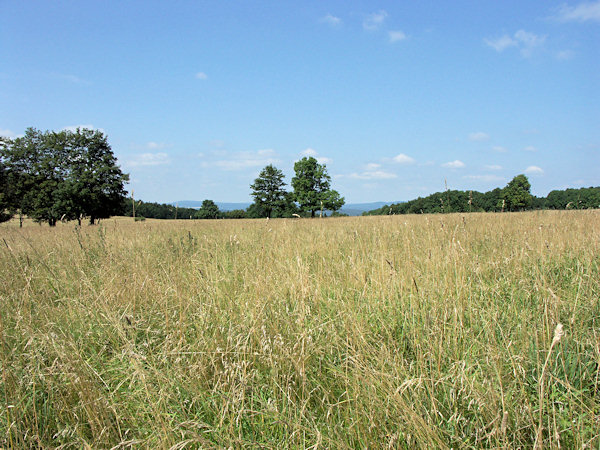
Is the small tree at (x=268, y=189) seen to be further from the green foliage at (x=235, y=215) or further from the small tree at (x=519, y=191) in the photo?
the small tree at (x=519, y=191)

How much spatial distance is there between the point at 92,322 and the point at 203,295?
90 centimetres

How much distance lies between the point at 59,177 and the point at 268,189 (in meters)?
26.6

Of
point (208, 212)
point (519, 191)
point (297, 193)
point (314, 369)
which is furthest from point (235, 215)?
point (314, 369)

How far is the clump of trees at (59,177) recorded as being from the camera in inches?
1196

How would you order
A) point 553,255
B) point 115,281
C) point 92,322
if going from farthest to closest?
point 553,255 → point 115,281 → point 92,322

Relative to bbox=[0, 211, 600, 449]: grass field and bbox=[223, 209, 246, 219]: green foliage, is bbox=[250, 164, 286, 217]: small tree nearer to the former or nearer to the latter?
bbox=[223, 209, 246, 219]: green foliage

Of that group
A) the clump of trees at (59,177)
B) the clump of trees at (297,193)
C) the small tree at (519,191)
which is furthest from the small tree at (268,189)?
the small tree at (519,191)

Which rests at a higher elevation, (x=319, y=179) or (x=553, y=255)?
(x=319, y=179)

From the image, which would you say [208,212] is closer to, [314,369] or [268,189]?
[268,189]

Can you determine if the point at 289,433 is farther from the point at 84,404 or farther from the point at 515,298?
the point at 515,298

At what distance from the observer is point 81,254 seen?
15.9 feet

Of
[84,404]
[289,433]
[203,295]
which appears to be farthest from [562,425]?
[203,295]

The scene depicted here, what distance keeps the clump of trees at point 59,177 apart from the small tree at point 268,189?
63.6ft

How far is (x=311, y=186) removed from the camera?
45625mm
